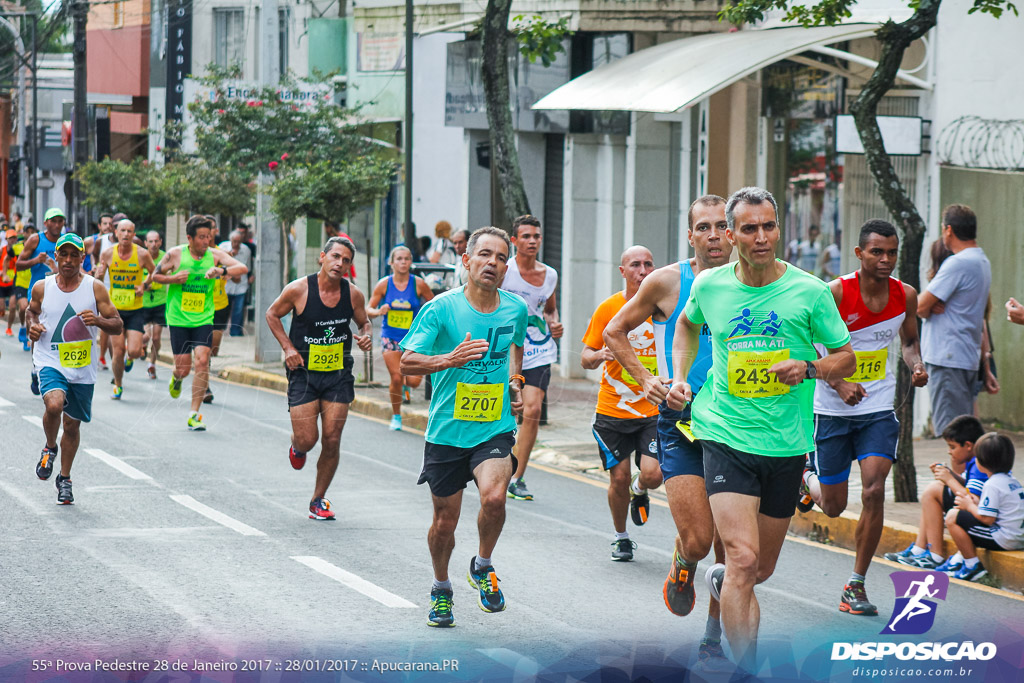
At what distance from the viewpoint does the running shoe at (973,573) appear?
8992mm

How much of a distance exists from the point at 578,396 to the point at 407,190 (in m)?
3.29

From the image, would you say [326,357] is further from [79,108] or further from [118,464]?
[79,108]

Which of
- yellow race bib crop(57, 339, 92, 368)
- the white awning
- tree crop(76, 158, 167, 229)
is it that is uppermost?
the white awning

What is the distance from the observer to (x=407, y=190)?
19.0 metres

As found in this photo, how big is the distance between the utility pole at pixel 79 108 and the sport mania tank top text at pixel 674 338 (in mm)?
24227

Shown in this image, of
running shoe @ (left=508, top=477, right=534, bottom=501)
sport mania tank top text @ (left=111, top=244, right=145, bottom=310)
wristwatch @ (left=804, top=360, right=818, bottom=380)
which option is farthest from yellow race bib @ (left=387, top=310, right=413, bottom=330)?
wristwatch @ (left=804, top=360, right=818, bottom=380)

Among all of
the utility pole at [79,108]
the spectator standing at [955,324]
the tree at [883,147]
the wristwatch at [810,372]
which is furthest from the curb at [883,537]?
the utility pole at [79,108]

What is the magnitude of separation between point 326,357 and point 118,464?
9.80ft

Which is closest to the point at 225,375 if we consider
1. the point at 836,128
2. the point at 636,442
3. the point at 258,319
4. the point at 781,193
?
the point at 258,319

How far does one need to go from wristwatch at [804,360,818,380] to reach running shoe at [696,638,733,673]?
4.19 feet

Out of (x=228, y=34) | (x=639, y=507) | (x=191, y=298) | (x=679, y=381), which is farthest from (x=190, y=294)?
(x=228, y=34)

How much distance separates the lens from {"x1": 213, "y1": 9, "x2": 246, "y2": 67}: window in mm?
36719

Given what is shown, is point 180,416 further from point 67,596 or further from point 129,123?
point 129,123

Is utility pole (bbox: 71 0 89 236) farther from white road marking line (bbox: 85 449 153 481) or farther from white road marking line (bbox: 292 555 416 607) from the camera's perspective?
white road marking line (bbox: 292 555 416 607)
